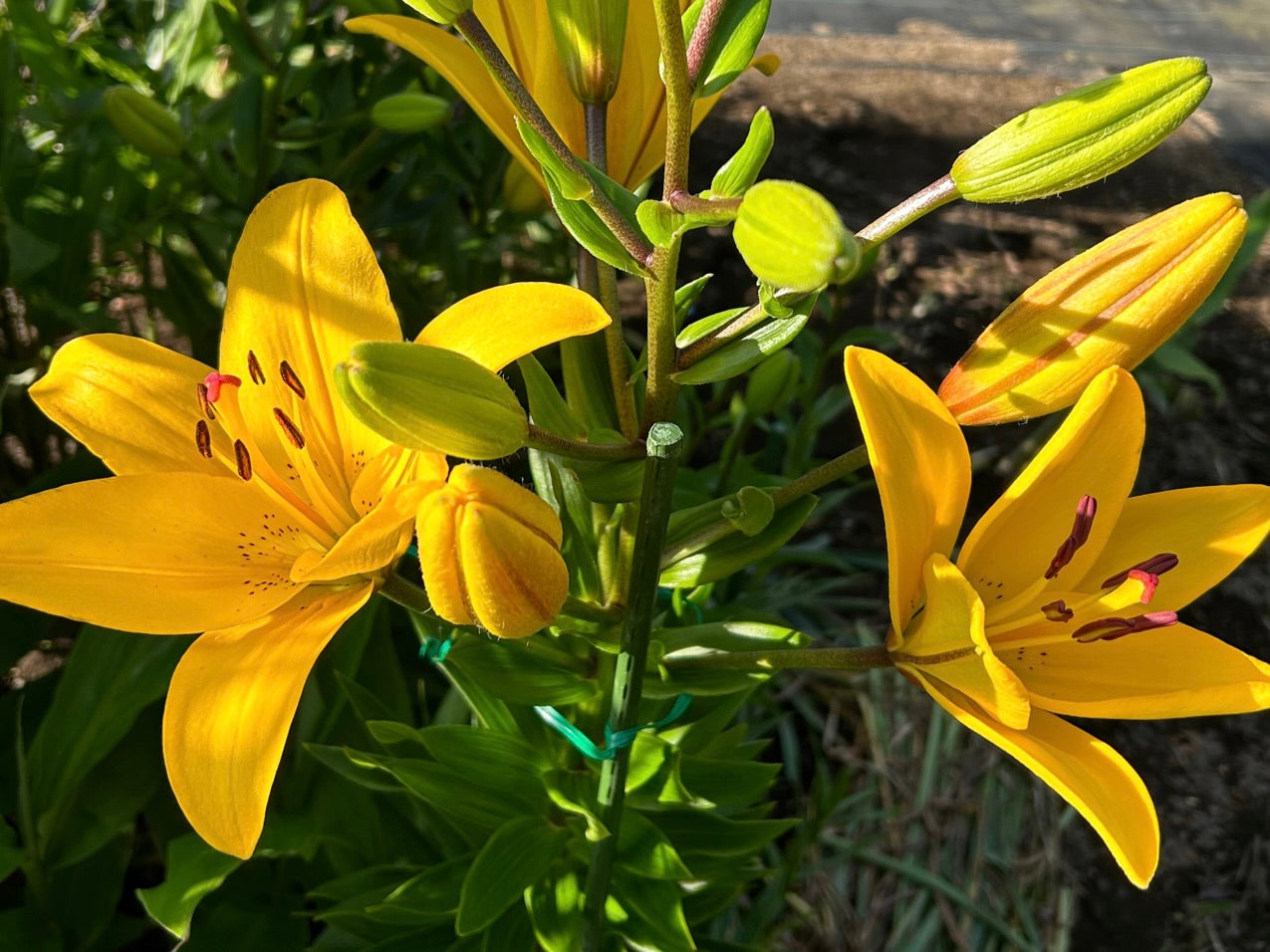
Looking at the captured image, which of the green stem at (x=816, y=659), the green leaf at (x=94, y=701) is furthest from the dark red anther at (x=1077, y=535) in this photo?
the green leaf at (x=94, y=701)

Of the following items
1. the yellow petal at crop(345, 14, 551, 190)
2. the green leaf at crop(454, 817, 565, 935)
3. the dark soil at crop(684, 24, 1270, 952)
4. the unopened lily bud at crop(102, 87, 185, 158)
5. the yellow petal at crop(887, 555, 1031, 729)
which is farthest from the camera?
the dark soil at crop(684, 24, 1270, 952)

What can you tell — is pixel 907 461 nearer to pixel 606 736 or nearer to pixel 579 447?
pixel 579 447

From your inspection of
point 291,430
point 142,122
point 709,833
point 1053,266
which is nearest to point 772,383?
point 709,833


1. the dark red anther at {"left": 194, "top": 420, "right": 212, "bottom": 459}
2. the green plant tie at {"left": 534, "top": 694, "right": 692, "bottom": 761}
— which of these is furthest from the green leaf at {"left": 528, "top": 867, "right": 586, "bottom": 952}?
the dark red anther at {"left": 194, "top": 420, "right": 212, "bottom": 459}

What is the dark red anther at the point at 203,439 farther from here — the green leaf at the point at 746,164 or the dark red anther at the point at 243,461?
the green leaf at the point at 746,164

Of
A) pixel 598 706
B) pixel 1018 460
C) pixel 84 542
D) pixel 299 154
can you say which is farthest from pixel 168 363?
pixel 1018 460

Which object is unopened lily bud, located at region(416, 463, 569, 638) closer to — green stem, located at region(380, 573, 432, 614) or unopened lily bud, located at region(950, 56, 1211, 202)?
green stem, located at region(380, 573, 432, 614)
